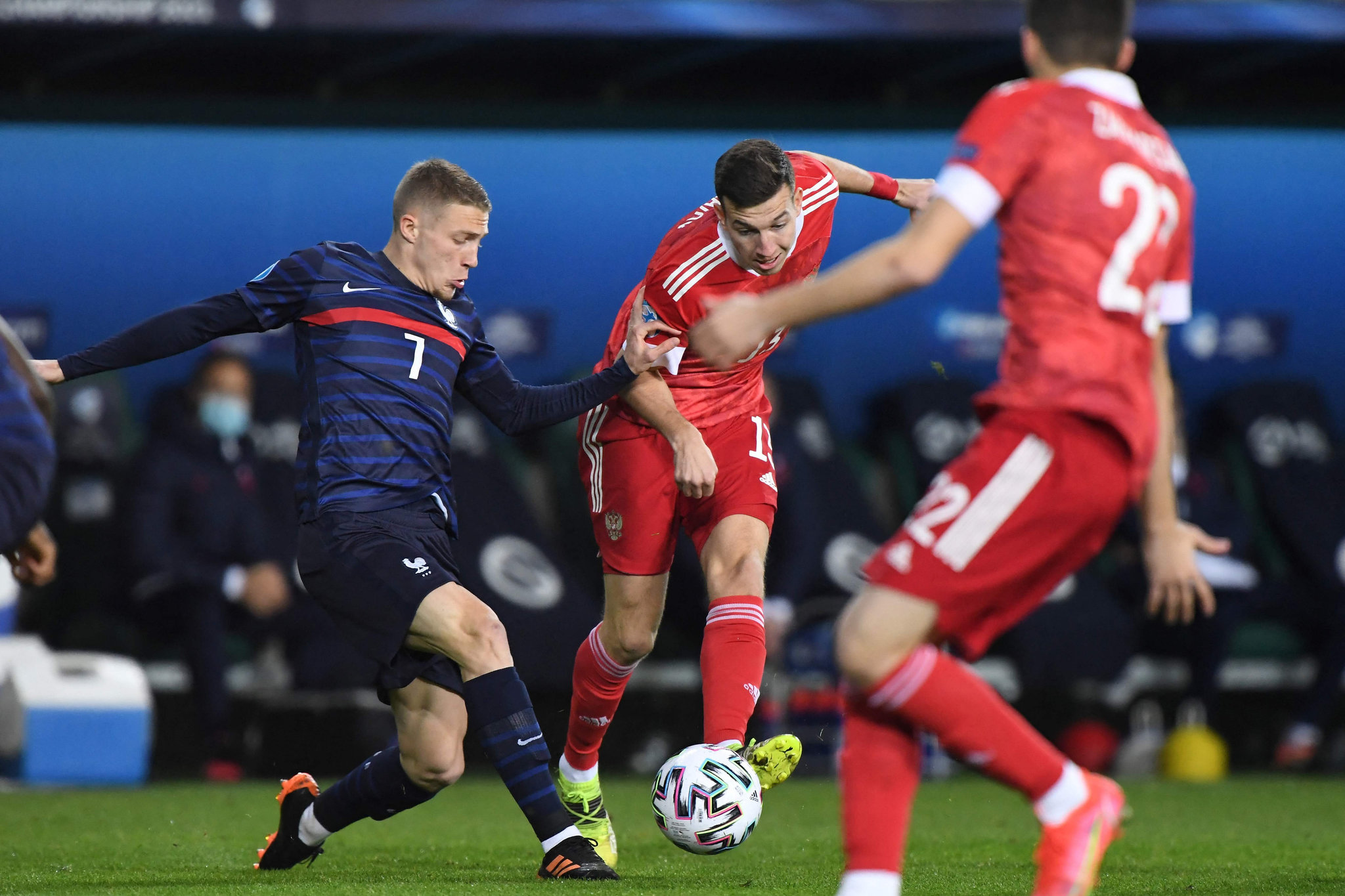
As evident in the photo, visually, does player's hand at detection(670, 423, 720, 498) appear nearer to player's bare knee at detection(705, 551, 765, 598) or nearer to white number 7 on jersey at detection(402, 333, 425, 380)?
player's bare knee at detection(705, 551, 765, 598)

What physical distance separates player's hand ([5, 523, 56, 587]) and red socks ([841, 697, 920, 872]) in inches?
66.6

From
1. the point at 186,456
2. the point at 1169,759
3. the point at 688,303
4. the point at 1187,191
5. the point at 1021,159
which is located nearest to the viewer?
the point at 1021,159

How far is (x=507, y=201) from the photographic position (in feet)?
36.0

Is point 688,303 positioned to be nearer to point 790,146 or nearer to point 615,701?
point 615,701

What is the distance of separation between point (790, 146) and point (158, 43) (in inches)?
152

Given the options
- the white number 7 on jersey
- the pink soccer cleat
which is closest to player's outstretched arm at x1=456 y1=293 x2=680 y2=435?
the white number 7 on jersey

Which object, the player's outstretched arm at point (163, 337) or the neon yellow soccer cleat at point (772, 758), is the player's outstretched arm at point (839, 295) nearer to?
the player's outstretched arm at point (163, 337)

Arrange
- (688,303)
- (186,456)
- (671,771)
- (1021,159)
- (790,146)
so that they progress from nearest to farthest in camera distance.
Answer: (1021,159) < (671,771) < (688,303) < (186,456) < (790,146)

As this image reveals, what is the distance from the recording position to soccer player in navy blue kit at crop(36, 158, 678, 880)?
4484mm

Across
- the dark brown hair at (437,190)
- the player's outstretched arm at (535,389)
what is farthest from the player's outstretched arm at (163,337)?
the player's outstretched arm at (535,389)

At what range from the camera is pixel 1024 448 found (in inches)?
126

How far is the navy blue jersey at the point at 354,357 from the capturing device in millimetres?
4613

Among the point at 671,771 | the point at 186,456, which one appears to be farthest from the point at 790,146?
the point at 671,771

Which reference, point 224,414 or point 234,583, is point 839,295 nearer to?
point 234,583
